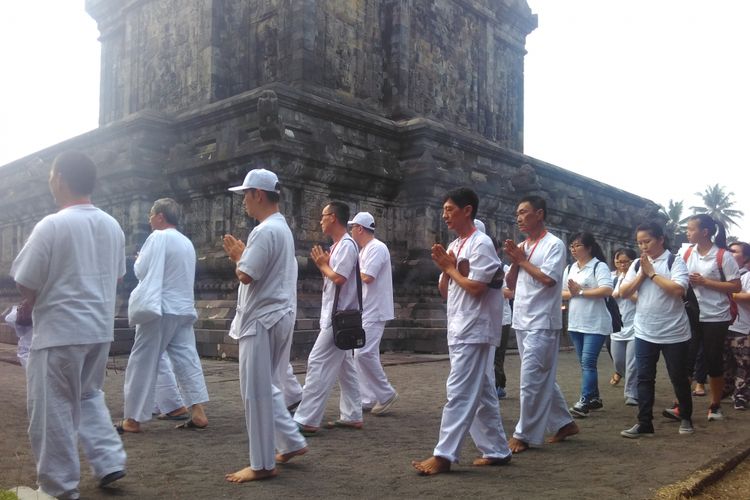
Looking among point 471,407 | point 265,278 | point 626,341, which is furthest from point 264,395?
point 626,341

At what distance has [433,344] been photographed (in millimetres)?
12531

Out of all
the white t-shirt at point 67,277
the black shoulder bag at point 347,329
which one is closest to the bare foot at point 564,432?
the black shoulder bag at point 347,329

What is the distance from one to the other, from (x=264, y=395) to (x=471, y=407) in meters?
1.30

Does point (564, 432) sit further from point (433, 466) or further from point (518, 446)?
point (433, 466)

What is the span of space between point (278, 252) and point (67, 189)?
1243 millimetres

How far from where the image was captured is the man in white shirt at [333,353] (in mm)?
5762

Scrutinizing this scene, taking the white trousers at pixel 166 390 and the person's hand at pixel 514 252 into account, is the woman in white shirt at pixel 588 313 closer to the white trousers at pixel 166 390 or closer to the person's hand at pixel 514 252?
the person's hand at pixel 514 252

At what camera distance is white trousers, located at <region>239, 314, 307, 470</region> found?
4.27 m

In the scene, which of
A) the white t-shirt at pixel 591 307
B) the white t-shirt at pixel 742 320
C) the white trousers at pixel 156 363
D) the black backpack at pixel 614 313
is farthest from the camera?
the black backpack at pixel 614 313

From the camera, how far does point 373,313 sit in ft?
22.5

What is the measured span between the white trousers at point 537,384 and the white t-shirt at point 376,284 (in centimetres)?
183

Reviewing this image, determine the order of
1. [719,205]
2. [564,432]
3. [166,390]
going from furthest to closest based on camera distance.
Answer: [719,205] < [166,390] < [564,432]

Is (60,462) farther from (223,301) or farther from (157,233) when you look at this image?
(223,301)

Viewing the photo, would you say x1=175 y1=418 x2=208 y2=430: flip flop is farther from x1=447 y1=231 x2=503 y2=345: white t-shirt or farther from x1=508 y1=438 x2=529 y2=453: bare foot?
x1=508 y1=438 x2=529 y2=453: bare foot
